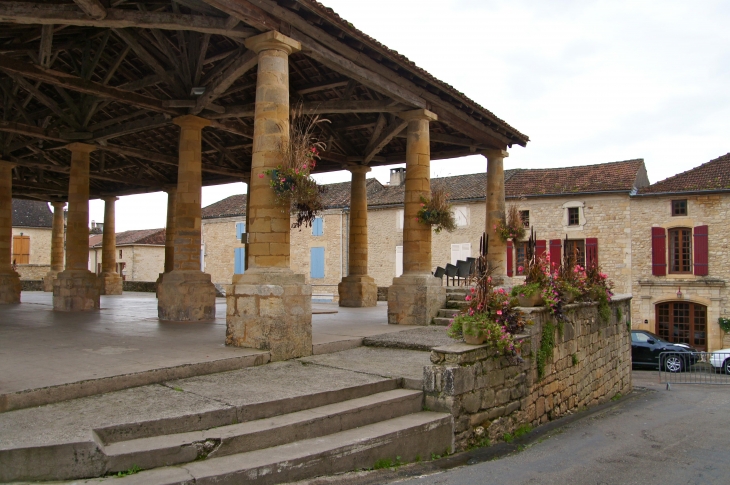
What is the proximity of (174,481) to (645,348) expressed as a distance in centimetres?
1881

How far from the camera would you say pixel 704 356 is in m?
19.1

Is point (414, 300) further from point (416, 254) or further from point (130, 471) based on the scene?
point (130, 471)

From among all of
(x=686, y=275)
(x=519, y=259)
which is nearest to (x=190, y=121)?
(x=519, y=259)

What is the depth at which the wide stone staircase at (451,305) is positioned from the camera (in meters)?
9.24

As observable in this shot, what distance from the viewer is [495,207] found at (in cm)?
1244

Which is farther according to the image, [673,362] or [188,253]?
[673,362]

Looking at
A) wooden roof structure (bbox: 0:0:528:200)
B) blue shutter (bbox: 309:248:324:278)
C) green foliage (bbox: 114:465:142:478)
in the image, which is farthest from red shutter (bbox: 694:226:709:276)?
green foliage (bbox: 114:465:142:478)

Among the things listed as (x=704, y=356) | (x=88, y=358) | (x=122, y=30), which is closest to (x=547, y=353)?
(x=88, y=358)

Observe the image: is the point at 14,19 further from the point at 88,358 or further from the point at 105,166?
the point at 105,166

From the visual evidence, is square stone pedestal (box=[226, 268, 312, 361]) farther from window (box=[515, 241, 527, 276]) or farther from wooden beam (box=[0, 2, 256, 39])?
window (box=[515, 241, 527, 276])

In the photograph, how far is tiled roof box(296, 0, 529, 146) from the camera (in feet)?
23.6

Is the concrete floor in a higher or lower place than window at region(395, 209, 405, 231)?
lower

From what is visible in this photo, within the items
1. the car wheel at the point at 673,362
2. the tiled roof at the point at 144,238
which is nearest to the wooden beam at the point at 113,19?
the car wheel at the point at 673,362

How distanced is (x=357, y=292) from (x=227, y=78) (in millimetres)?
6328
